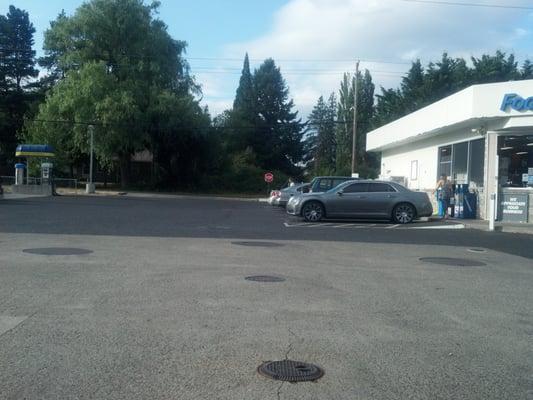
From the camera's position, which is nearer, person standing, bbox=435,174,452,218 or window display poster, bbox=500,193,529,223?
window display poster, bbox=500,193,529,223

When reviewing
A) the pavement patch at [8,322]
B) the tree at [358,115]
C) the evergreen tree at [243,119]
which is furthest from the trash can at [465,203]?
the evergreen tree at [243,119]

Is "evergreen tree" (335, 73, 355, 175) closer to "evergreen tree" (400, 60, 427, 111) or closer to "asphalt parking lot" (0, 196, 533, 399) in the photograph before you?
"evergreen tree" (400, 60, 427, 111)

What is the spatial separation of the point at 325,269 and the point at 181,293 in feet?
10.9

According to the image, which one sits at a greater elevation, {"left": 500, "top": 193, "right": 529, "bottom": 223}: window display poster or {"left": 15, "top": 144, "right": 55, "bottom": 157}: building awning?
{"left": 15, "top": 144, "right": 55, "bottom": 157}: building awning

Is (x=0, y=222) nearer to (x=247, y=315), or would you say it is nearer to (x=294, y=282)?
(x=294, y=282)

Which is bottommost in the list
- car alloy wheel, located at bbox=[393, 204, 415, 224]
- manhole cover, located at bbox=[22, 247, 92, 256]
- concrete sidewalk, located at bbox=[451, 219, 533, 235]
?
manhole cover, located at bbox=[22, 247, 92, 256]

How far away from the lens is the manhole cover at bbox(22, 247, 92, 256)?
38.0ft

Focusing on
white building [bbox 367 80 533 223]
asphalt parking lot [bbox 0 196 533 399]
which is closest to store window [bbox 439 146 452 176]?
white building [bbox 367 80 533 223]

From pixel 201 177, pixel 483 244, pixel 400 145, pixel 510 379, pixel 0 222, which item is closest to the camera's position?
pixel 510 379

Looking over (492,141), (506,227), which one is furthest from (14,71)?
(506,227)

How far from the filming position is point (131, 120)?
48.3 m

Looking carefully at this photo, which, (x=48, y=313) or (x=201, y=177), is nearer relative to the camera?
(x=48, y=313)

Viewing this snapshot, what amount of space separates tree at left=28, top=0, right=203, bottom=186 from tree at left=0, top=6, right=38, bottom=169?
51.4ft

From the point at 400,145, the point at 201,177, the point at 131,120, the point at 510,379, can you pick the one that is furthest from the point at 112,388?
the point at 201,177
